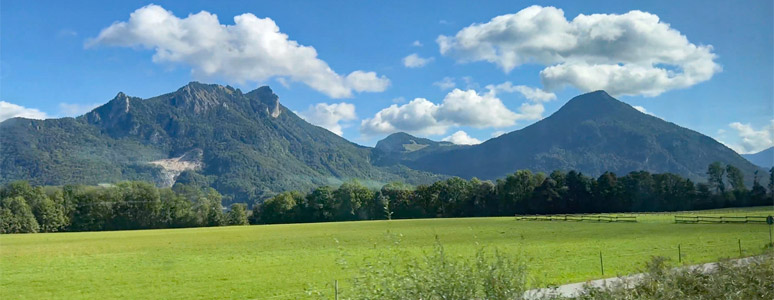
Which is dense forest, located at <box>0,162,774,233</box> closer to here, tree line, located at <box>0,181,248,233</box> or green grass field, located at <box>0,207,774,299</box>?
tree line, located at <box>0,181,248,233</box>

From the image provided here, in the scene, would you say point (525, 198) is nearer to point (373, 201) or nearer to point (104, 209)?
point (373, 201)

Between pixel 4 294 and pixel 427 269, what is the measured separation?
77.7ft

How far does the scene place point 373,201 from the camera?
5719 inches

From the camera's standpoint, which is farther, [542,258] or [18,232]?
[18,232]

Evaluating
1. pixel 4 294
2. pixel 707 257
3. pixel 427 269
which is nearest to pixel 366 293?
pixel 427 269

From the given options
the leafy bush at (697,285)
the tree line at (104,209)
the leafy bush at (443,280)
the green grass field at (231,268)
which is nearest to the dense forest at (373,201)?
the tree line at (104,209)

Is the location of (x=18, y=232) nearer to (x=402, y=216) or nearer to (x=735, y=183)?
(x=402, y=216)

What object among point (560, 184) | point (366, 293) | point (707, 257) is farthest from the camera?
point (560, 184)

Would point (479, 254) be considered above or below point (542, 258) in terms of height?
above

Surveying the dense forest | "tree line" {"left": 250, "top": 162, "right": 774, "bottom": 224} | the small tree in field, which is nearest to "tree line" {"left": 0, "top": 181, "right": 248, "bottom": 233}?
the small tree in field

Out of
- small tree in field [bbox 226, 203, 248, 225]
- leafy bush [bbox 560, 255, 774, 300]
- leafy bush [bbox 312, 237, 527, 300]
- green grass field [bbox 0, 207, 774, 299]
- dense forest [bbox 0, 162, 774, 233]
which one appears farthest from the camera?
small tree in field [bbox 226, 203, 248, 225]

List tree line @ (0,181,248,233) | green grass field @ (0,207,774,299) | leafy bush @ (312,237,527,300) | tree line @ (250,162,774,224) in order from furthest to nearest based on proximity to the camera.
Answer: tree line @ (250,162,774,224), tree line @ (0,181,248,233), green grass field @ (0,207,774,299), leafy bush @ (312,237,527,300)

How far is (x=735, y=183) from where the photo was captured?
14912cm

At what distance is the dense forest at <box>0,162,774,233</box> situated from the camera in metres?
115
